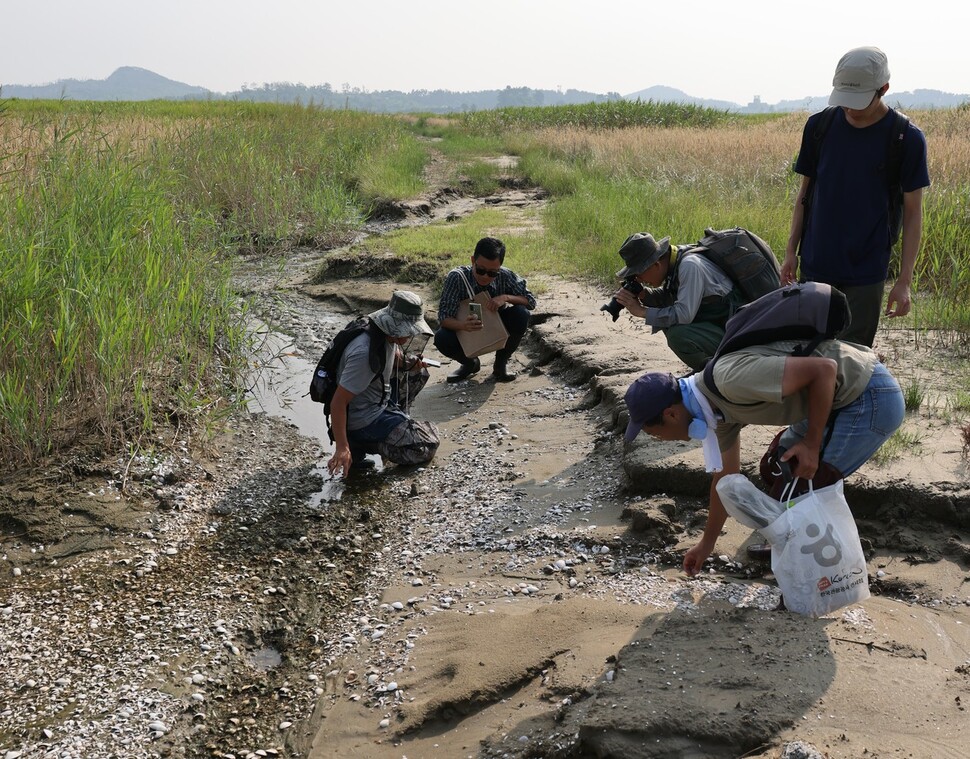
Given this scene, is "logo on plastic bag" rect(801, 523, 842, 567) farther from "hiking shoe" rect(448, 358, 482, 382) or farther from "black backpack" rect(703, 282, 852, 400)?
"hiking shoe" rect(448, 358, 482, 382)

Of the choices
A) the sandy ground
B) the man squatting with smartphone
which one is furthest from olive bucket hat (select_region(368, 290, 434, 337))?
the man squatting with smartphone

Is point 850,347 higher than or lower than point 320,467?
higher

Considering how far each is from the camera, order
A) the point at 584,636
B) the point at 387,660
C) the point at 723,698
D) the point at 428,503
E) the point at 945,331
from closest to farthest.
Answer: the point at 723,698, the point at 584,636, the point at 387,660, the point at 428,503, the point at 945,331

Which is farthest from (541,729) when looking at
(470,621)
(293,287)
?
(293,287)

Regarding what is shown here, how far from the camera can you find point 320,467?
5223 mm

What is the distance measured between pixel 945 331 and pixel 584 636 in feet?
14.0

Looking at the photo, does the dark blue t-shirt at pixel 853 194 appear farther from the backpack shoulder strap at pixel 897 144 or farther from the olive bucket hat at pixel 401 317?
the olive bucket hat at pixel 401 317

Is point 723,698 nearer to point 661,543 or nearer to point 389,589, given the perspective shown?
point 661,543

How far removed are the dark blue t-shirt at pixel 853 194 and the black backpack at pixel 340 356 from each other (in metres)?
2.26

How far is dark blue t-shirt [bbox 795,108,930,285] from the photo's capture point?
12.1ft

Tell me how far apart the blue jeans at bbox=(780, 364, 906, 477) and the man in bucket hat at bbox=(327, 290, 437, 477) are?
2338mm

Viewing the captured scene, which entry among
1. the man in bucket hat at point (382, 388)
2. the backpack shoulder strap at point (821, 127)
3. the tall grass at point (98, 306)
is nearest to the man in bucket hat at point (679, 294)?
the backpack shoulder strap at point (821, 127)

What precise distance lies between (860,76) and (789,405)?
155 centimetres

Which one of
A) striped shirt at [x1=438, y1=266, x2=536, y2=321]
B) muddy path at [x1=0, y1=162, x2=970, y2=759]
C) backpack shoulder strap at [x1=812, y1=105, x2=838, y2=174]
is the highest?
backpack shoulder strap at [x1=812, y1=105, x2=838, y2=174]
